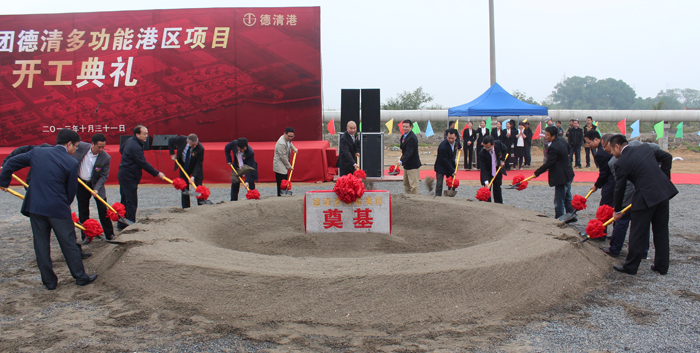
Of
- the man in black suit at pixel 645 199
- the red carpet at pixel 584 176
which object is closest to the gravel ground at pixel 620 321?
the man in black suit at pixel 645 199

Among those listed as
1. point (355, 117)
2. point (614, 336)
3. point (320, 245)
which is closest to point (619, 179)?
point (614, 336)

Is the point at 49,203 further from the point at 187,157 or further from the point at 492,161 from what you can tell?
the point at 492,161

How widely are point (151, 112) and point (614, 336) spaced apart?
13020mm

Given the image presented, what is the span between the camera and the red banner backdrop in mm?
13438

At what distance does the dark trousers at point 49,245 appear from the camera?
170 inches

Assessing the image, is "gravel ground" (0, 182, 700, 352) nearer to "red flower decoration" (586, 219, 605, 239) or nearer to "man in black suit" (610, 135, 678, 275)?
"man in black suit" (610, 135, 678, 275)

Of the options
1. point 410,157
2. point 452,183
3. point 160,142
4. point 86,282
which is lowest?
point 86,282

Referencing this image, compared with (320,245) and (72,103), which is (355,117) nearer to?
(320,245)

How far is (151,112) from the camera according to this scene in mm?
13523

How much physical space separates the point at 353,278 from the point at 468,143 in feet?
37.7

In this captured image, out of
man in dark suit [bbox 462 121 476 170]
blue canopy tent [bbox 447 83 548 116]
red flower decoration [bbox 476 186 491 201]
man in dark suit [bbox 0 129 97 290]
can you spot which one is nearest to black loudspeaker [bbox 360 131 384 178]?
blue canopy tent [bbox 447 83 548 116]

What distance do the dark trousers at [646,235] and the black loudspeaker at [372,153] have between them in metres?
8.14

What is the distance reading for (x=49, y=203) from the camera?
428cm

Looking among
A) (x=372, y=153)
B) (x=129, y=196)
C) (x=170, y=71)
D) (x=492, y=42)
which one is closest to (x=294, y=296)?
(x=129, y=196)
